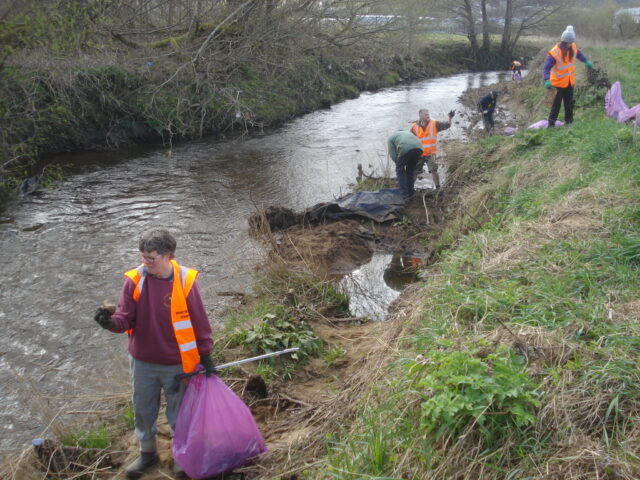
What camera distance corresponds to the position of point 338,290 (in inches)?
282

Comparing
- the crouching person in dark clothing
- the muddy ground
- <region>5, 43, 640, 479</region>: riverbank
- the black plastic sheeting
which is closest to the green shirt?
the crouching person in dark clothing

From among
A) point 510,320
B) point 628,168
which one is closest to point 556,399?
point 510,320

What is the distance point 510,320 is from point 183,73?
520 inches

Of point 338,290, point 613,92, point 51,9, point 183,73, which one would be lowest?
point 338,290

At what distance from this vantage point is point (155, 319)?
12.3 ft

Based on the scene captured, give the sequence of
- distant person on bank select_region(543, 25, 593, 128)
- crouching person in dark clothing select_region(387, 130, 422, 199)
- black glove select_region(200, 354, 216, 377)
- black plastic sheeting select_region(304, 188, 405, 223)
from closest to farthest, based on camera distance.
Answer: black glove select_region(200, 354, 216, 377), distant person on bank select_region(543, 25, 593, 128), black plastic sheeting select_region(304, 188, 405, 223), crouching person in dark clothing select_region(387, 130, 422, 199)

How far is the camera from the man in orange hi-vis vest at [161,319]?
12.1ft

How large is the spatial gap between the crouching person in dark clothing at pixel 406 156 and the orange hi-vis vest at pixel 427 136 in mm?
301

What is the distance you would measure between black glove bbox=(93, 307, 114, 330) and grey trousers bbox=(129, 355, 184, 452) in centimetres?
43

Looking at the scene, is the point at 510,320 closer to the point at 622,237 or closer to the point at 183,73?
the point at 622,237

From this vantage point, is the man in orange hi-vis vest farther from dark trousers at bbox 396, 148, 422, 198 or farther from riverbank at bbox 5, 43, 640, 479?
dark trousers at bbox 396, 148, 422, 198

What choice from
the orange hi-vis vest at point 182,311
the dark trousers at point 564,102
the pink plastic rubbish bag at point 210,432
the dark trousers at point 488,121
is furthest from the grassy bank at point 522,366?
the dark trousers at point 488,121

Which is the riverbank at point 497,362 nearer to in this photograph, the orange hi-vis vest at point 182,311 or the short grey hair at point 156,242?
the orange hi-vis vest at point 182,311

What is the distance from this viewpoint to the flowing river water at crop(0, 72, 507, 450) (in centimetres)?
573
